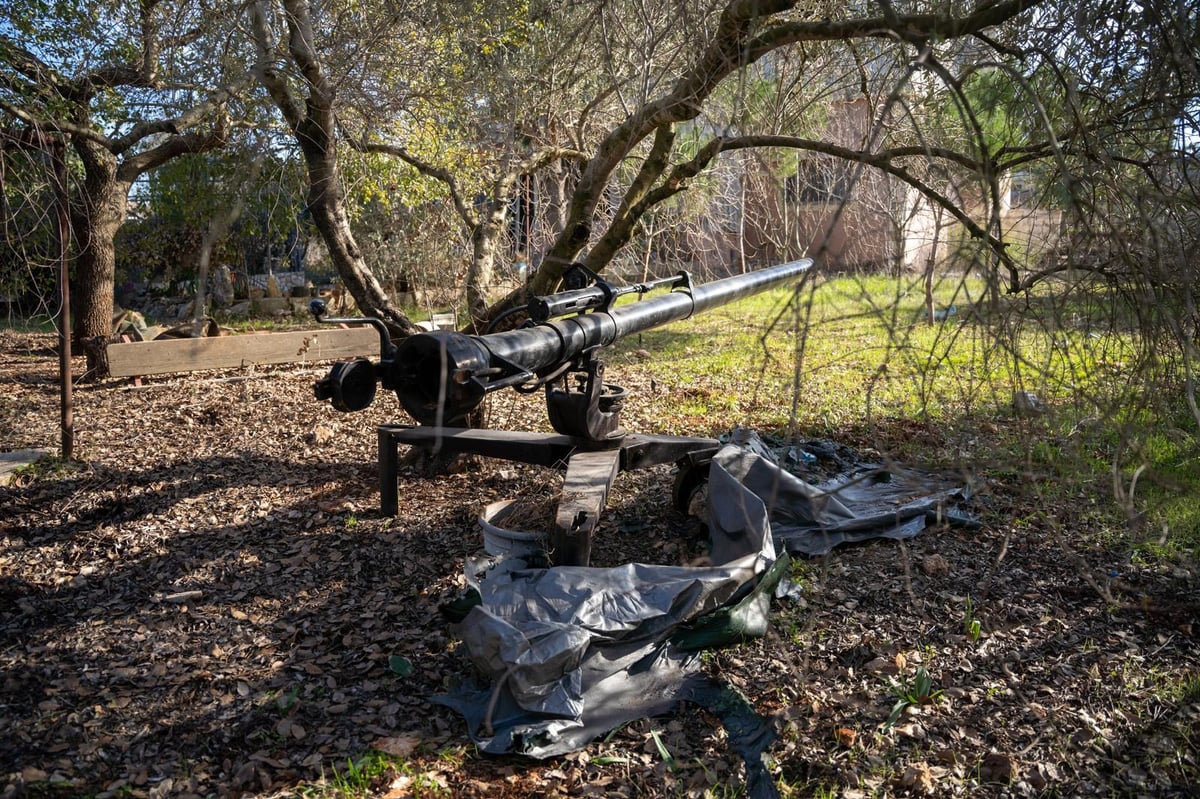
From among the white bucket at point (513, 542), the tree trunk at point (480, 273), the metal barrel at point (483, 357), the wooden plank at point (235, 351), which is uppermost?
the tree trunk at point (480, 273)

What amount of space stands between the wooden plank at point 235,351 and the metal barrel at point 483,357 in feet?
16.6

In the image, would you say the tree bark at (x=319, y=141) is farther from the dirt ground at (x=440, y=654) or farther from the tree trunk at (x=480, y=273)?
the dirt ground at (x=440, y=654)

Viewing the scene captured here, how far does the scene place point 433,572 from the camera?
4559 mm

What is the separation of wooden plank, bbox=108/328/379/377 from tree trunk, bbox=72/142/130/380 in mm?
463

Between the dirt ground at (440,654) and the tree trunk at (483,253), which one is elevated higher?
the tree trunk at (483,253)

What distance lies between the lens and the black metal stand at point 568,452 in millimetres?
4297

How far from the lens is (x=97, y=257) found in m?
9.41

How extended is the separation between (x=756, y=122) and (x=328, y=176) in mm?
3109

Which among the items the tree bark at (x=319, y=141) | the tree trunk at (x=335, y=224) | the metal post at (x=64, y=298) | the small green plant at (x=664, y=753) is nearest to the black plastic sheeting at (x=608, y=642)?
the small green plant at (x=664, y=753)

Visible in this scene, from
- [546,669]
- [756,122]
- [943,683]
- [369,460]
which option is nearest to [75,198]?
[369,460]

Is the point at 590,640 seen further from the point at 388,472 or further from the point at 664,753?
the point at 388,472

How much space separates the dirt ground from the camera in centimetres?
303

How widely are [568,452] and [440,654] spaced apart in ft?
4.42

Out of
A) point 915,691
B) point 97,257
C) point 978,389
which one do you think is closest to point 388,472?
point 915,691
